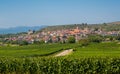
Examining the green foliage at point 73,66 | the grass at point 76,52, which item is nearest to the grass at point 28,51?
the grass at point 76,52

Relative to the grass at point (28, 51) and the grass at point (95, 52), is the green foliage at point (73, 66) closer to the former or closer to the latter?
the grass at point (95, 52)

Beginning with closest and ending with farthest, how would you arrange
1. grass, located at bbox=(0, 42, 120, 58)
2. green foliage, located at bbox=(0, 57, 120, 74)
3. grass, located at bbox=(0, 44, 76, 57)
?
green foliage, located at bbox=(0, 57, 120, 74)
grass, located at bbox=(0, 42, 120, 58)
grass, located at bbox=(0, 44, 76, 57)

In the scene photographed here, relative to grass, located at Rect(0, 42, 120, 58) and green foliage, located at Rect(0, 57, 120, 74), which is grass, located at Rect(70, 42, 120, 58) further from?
green foliage, located at Rect(0, 57, 120, 74)

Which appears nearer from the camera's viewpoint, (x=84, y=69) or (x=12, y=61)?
(x=84, y=69)

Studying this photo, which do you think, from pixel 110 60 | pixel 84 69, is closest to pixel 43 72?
pixel 84 69

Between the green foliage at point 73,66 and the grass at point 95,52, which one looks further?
the grass at point 95,52

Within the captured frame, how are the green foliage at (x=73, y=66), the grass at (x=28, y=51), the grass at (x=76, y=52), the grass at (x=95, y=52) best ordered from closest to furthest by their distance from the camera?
the green foliage at (x=73, y=66), the grass at (x=95, y=52), the grass at (x=76, y=52), the grass at (x=28, y=51)

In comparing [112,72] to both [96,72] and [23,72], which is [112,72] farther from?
[23,72]

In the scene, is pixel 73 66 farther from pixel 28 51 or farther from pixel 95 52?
pixel 28 51

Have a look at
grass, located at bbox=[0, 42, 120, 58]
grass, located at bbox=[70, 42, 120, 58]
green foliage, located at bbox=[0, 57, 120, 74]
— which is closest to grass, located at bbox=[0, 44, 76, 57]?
grass, located at bbox=[0, 42, 120, 58]

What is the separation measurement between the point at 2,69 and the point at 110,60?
34.6ft

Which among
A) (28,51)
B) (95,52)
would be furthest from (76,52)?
(28,51)

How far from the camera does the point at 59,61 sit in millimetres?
29031

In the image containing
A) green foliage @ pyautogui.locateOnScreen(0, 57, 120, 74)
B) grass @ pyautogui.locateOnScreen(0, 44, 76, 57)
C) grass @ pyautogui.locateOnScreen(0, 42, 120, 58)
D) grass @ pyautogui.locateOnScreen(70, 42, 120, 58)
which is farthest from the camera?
grass @ pyautogui.locateOnScreen(0, 44, 76, 57)
